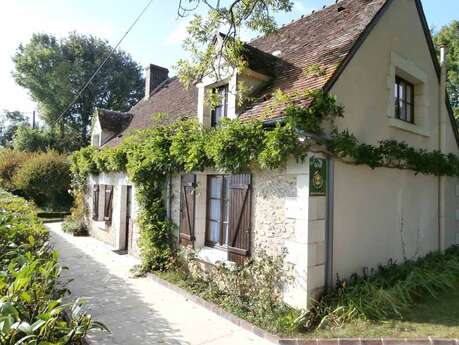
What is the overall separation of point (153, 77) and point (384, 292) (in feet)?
46.4

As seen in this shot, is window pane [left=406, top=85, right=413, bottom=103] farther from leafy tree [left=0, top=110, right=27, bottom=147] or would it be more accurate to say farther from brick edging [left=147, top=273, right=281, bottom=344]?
leafy tree [left=0, top=110, right=27, bottom=147]

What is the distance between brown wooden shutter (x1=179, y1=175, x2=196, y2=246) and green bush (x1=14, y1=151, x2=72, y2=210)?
1459 cm

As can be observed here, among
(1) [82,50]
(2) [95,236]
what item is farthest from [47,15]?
(1) [82,50]

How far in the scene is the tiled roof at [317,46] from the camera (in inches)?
244

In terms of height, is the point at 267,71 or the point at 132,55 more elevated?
the point at 132,55

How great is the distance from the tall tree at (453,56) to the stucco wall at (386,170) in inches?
412

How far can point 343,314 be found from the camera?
4965 millimetres

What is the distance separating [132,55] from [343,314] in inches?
1398

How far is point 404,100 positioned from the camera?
8164 millimetres

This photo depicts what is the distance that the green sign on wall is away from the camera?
523 cm

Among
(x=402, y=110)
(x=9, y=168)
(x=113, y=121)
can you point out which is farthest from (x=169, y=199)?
(x=9, y=168)

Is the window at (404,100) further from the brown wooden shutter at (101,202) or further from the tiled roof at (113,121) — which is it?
the tiled roof at (113,121)

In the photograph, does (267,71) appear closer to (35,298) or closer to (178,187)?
(178,187)

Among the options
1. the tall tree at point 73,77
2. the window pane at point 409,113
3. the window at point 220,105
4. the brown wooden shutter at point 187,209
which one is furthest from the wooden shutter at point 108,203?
the tall tree at point 73,77
